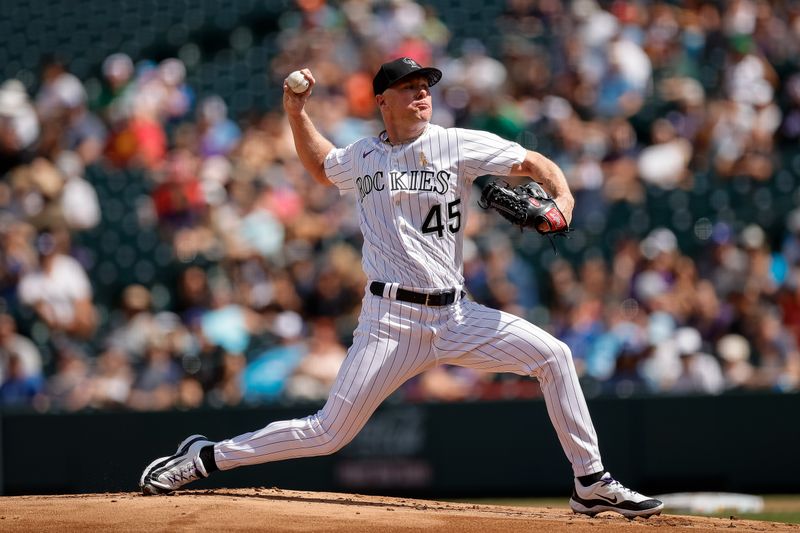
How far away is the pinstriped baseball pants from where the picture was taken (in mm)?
5609

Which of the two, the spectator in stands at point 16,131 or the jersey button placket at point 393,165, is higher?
the spectator in stands at point 16,131

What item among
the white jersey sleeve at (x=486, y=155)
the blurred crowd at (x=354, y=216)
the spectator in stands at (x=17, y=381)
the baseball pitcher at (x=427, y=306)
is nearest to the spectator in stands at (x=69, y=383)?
the blurred crowd at (x=354, y=216)

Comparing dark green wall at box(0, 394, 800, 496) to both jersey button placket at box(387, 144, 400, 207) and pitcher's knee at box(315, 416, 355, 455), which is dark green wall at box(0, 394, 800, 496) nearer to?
pitcher's knee at box(315, 416, 355, 455)

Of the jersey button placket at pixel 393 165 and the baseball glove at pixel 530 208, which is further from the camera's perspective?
the jersey button placket at pixel 393 165

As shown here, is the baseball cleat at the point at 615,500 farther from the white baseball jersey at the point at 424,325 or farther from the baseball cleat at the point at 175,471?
the baseball cleat at the point at 175,471

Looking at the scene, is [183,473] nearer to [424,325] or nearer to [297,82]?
[424,325]

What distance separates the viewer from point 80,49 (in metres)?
14.4

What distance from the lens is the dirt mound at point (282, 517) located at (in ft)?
17.1

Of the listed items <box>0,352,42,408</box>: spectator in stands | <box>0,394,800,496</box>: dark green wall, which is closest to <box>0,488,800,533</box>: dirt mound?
<box>0,394,800,496</box>: dark green wall

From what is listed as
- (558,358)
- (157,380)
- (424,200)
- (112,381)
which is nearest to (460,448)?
(157,380)

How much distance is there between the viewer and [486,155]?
571 centimetres

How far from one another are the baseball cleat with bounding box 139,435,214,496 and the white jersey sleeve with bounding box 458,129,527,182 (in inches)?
67.8

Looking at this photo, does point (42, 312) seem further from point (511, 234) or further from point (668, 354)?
point (668, 354)

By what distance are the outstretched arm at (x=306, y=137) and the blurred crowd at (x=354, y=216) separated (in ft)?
14.0
